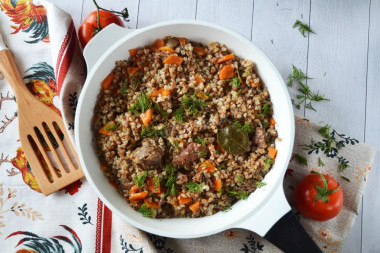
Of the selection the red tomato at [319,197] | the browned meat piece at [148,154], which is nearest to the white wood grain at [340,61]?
the red tomato at [319,197]

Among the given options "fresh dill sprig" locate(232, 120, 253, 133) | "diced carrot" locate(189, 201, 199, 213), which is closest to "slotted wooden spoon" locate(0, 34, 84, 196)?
"diced carrot" locate(189, 201, 199, 213)

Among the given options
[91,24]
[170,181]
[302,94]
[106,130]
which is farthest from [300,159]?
[91,24]

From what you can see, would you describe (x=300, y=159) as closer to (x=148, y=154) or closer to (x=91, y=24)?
(x=148, y=154)

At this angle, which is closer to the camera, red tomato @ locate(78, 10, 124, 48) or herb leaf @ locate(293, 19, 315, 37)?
red tomato @ locate(78, 10, 124, 48)

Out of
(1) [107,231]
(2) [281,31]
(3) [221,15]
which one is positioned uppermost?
(3) [221,15]

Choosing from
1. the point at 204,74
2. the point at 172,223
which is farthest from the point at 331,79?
the point at 172,223

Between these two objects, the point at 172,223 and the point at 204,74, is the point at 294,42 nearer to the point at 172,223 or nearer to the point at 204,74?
the point at 204,74

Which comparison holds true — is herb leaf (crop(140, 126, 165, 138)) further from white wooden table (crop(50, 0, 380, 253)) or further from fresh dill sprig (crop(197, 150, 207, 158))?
white wooden table (crop(50, 0, 380, 253))
